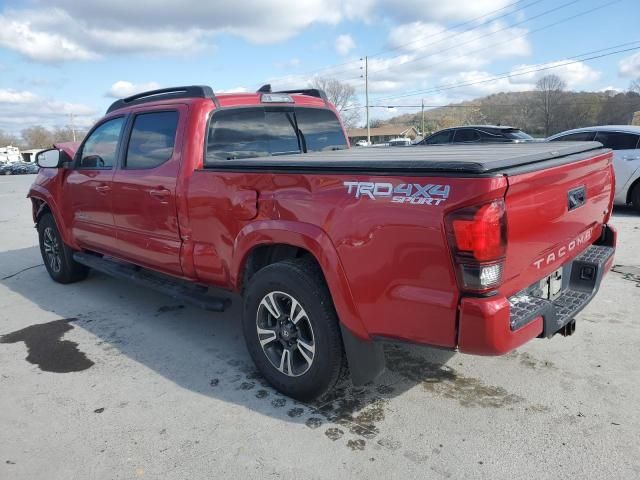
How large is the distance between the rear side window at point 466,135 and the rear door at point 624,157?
4198mm

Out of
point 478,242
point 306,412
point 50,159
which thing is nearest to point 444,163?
point 478,242

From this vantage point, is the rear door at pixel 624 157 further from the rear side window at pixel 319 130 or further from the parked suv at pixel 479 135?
the rear side window at pixel 319 130

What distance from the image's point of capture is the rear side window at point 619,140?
875cm

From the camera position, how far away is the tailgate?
229 centimetres

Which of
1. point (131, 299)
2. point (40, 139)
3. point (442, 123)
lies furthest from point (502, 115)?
point (40, 139)

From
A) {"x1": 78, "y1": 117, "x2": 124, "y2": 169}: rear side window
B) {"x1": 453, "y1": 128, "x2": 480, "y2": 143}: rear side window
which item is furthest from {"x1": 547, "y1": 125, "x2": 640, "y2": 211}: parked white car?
{"x1": 78, "y1": 117, "x2": 124, "y2": 169}: rear side window

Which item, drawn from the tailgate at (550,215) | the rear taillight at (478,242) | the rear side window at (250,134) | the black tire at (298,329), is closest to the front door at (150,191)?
the rear side window at (250,134)

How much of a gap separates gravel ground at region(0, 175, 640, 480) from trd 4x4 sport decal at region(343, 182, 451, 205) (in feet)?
4.32

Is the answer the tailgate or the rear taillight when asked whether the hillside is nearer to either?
the tailgate

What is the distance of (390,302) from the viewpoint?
8.13 feet

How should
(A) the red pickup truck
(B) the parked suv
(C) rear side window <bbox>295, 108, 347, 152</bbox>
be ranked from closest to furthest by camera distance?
(A) the red pickup truck
(C) rear side window <bbox>295, 108, 347, 152</bbox>
(B) the parked suv

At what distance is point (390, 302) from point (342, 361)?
2.13 ft

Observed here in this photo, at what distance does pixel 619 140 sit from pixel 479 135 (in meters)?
4.35

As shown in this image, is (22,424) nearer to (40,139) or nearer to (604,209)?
(604,209)
